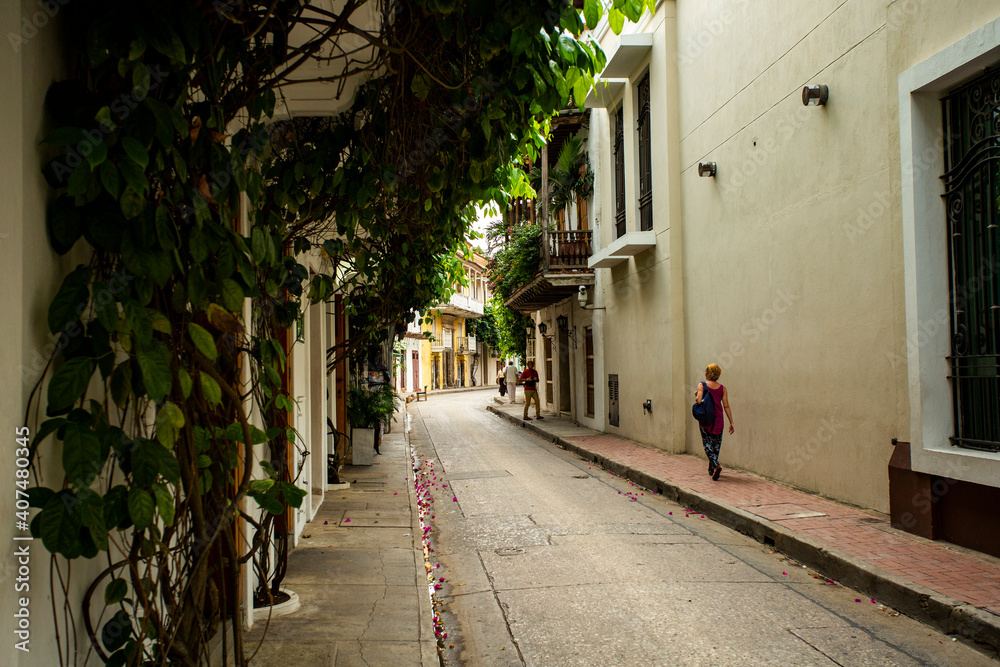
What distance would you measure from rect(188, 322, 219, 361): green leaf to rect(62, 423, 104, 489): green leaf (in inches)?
16.8

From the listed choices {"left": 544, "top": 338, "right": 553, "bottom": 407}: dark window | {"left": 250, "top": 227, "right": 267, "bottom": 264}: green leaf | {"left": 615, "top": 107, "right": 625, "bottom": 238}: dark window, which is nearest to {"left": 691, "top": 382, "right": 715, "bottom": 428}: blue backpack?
{"left": 615, "top": 107, "right": 625, "bottom": 238}: dark window

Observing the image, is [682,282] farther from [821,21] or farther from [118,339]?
[118,339]

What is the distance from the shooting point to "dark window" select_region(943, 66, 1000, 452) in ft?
19.2

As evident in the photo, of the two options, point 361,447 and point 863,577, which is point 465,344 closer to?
point 361,447

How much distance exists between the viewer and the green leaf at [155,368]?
2.07 metres

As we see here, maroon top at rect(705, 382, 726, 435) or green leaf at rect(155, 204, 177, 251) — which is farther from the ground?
green leaf at rect(155, 204, 177, 251)

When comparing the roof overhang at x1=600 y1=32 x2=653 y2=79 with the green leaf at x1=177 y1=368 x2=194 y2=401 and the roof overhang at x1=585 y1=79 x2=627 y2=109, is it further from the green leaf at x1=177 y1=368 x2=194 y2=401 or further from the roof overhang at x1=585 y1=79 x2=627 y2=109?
the green leaf at x1=177 y1=368 x2=194 y2=401

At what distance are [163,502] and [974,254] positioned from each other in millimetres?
6446

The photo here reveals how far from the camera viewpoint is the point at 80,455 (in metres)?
1.97

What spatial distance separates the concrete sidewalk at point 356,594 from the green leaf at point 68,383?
2538 mm

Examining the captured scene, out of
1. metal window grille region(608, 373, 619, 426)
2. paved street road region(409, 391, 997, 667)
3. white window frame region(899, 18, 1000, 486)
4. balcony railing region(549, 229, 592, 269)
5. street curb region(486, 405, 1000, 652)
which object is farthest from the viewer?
balcony railing region(549, 229, 592, 269)

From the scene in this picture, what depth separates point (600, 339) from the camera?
57.9 ft

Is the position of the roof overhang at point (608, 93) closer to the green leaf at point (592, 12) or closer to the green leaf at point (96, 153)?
the green leaf at point (592, 12)

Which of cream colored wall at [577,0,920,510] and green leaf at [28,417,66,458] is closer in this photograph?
green leaf at [28,417,66,458]
